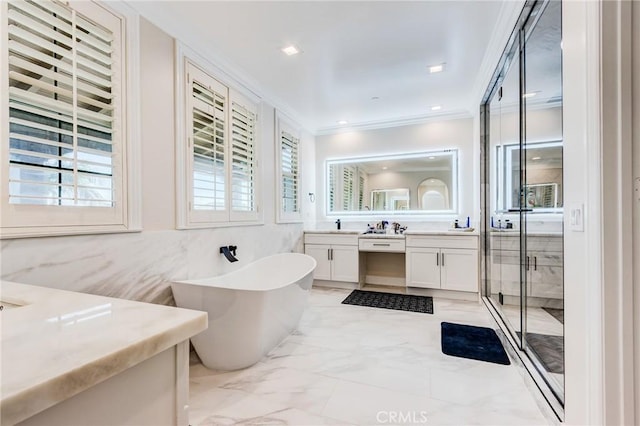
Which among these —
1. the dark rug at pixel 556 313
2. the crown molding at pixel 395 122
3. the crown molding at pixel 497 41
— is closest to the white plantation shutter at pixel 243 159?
the crown molding at pixel 395 122

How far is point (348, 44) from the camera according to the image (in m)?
2.50

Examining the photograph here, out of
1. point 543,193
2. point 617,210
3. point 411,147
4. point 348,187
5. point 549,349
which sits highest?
point 411,147

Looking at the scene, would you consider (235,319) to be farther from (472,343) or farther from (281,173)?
(281,173)

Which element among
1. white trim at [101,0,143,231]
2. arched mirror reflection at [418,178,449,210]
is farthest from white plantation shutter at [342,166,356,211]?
white trim at [101,0,143,231]

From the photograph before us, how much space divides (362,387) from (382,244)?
238 cm

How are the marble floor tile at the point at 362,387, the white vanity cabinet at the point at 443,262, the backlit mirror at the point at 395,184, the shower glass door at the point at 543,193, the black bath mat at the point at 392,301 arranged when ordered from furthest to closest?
the backlit mirror at the point at 395,184
the white vanity cabinet at the point at 443,262
the black bath mat at the point at 392,301
the shower glass door at the point at 543,193
the marble floor tile at the point at 362,387

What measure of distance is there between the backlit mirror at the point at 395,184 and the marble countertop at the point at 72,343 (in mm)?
4123

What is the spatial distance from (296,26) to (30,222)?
214 cm

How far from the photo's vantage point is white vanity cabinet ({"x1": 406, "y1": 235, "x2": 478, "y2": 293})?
355 cm

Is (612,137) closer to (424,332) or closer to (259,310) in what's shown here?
(259,310)

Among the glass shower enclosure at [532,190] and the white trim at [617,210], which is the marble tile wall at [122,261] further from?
the glass shower enclosure at [532,190]

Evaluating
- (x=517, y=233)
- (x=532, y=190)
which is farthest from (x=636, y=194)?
(x=517, y=233)

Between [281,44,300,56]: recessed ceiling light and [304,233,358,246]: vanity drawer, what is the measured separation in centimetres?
249

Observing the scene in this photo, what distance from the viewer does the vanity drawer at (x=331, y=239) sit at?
418 centimetres
